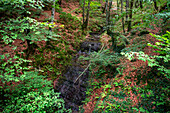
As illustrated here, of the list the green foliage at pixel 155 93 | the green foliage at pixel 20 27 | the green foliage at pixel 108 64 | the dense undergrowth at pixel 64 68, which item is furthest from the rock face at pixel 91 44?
the green foliage at pixel 155 93

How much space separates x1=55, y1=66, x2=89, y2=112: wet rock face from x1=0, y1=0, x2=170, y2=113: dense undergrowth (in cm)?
34

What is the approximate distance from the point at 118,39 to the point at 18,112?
744 cm

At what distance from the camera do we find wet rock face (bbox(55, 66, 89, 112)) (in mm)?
5516

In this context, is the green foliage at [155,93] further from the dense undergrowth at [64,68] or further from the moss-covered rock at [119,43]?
the moss-covered rock at [119,43]

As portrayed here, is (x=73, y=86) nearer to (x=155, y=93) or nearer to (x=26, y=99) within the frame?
(x=26, y=99)

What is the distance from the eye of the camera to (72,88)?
20.3 ft

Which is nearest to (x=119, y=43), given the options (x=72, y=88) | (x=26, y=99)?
(x=72, y=88)

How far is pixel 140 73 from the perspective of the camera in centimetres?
477

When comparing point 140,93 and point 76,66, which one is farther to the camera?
point 76,66

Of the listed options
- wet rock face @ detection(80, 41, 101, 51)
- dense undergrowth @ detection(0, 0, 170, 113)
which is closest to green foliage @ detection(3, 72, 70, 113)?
dense undergrowth @ detection(0, 0, 170, 113)

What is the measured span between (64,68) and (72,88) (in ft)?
6.08

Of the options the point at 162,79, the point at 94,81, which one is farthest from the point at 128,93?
the point at 94,81

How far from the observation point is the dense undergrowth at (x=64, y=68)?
11.2 feet

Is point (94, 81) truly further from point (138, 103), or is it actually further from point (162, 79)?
point (162, 79)
